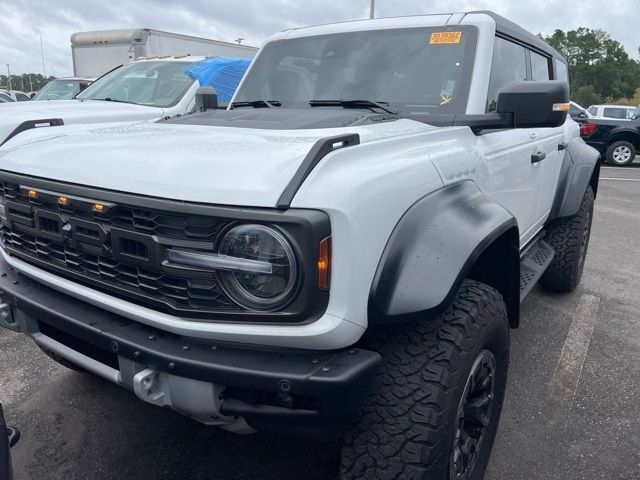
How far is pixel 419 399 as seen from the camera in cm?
168

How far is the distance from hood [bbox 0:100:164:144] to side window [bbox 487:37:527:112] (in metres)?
3.29

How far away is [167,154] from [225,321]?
1.92 ft

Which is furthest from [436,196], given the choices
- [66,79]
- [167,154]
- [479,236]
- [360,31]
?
[66,79]

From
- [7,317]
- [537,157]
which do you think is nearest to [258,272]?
[7,317]

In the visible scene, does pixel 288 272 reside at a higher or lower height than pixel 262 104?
lower

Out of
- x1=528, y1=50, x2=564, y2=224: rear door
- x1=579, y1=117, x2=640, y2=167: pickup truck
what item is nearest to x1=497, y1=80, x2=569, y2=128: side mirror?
x1=528, y1=50, x2=564, y2=224: rear door

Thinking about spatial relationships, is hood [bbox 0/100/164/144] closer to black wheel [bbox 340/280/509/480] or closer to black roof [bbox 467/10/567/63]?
black roof [bbox 467/10/567/63]

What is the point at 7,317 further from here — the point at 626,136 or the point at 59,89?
the point at 626,136

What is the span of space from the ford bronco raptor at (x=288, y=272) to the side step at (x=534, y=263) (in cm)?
80

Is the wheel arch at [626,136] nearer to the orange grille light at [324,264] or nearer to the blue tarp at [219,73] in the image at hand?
the blue tarp at [219,73]

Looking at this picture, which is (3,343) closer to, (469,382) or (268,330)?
(268,330)

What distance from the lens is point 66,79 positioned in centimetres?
977

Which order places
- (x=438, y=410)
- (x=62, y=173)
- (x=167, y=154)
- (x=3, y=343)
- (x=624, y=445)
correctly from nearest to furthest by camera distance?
(x=438, y=410) → (x=167, y=154) → (x=62, y=173) → (x=624, y=445) → (x=3, y=343)

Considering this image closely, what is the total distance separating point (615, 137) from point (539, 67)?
39.2 ft
